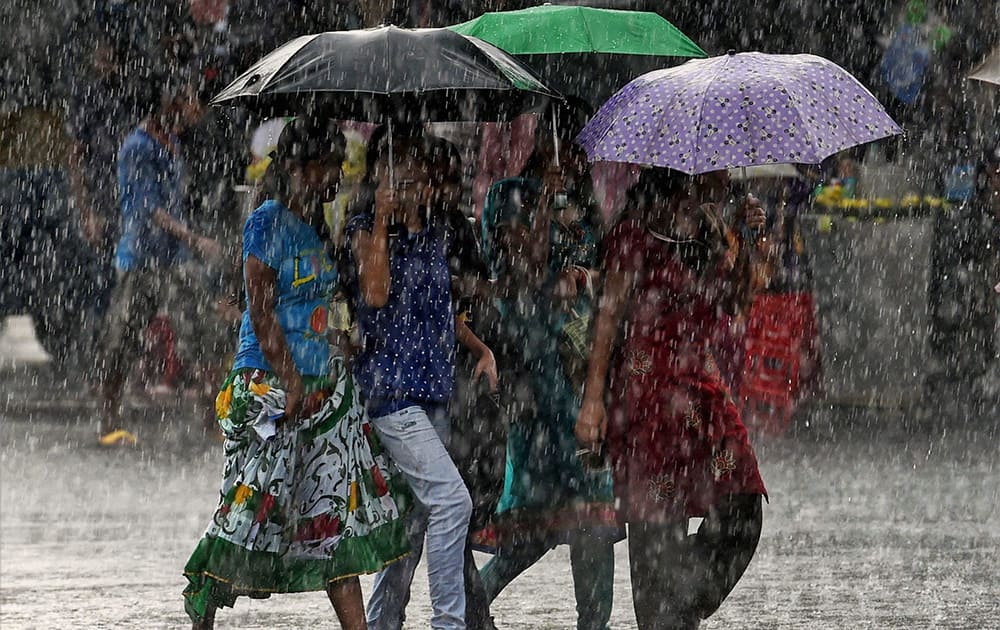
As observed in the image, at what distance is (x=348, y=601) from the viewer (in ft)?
19.9

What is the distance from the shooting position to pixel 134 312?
11.6 m

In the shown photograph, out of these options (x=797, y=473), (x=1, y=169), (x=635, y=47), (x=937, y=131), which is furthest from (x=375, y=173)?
(x=1, y=169)

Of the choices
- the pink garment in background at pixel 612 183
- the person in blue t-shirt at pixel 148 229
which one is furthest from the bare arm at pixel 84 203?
the pink garment in background at pixel 612 183

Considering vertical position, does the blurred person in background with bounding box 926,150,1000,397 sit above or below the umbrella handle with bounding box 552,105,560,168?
below

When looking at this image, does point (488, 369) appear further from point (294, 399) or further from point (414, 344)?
point (294, 399)

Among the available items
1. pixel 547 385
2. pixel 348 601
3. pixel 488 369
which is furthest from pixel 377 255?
pixel 348 601

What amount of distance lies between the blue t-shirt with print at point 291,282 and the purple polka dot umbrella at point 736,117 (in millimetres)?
876

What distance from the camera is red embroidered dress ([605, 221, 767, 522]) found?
580 cm

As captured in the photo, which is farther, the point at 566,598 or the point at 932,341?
the point at 932,341

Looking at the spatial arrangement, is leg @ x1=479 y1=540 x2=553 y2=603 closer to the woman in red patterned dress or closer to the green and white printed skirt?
the green and white printed skirt

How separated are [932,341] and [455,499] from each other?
835 centimetres

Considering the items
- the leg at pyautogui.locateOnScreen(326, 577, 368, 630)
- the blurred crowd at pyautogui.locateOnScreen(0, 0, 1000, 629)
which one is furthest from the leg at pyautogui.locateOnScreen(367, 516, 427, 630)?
the leg at pyautogui.locateOnScreen(326, 577, 368, 630)

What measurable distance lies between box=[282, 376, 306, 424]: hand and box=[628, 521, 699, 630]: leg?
40.4 inches

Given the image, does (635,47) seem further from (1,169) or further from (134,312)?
(1,169)
